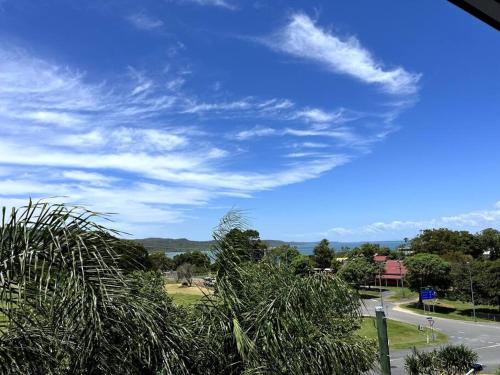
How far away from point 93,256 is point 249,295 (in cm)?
319

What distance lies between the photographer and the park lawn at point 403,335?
Answer: 40.9 metres

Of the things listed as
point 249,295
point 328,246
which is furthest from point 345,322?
point 328,246

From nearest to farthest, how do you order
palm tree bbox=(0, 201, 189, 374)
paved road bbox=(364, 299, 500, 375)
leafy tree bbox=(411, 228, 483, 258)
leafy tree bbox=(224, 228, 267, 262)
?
1. palm tree bbox=(0, 201, 189, 374)
2. leafy tree bbox=(224, 228, 267, 262)
3. paved road bbox=(364, 299, 500, 375)
4. leafy tree bbox=(411, 228, 483, 258)

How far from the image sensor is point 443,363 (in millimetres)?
23297

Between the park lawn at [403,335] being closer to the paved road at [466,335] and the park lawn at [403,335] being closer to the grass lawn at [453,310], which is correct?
the paved road at [466,335]

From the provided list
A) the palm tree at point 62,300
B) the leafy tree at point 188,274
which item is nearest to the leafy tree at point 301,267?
the leafy tree at point 188,274

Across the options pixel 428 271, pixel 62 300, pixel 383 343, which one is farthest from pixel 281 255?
pixel 428 271

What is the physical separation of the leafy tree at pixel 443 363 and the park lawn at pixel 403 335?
15.9 metres

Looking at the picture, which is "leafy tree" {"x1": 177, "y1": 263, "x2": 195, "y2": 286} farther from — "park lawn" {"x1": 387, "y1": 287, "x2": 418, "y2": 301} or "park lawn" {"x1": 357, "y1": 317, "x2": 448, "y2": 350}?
"park lawn" {"x1": 387, "y1": 287, "x2": 418, "y2": 301}

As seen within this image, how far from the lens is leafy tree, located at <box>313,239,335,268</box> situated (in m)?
82.7

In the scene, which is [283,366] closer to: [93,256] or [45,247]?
[93,256]

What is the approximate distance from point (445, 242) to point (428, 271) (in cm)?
3105

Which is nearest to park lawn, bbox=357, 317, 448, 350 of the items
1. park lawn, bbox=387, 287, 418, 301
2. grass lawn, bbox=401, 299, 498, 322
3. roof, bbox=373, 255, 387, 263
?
grass lawn, bbox=401, 299, 498, 322

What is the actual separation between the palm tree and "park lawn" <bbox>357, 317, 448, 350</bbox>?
38013mm
